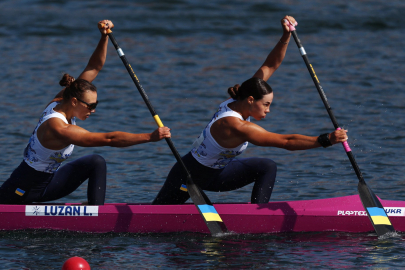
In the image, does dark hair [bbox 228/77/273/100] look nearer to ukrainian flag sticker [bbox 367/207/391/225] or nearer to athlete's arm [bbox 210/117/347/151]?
athlete's arm [bbox 210/117/347/151]

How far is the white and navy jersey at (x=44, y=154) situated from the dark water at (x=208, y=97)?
2.70 feet

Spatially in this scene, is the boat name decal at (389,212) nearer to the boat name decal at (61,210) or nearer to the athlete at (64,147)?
the athlete at (64,147)

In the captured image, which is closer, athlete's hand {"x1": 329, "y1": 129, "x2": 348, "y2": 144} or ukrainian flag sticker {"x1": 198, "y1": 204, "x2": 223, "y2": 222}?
athlete's hand {"x1": 329, "y1": 129, "x2": 348, "y2": 144}

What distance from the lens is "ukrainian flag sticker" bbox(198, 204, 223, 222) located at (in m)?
7.78

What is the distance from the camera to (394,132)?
1313 cm

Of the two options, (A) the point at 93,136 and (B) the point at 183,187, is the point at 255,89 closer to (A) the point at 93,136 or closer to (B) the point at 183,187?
(B) the point at 183,187

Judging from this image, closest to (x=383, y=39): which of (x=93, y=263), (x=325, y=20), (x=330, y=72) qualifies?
(x=325, y=20)

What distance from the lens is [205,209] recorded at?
7.78m

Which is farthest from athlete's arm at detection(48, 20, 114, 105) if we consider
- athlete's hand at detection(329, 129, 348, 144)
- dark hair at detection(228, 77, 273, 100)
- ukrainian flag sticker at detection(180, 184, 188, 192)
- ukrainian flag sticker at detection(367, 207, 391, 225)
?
ukrainian flag sticker at detection(367, 207, 391, 225)

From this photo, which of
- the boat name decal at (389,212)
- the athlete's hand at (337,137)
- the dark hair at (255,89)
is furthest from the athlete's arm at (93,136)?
the boat name decal at (389,212)

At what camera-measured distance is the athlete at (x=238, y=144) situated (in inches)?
284

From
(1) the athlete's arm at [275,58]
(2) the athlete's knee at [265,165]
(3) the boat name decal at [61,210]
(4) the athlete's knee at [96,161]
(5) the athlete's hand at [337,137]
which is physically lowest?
(3) the boat name decal at [61,210]

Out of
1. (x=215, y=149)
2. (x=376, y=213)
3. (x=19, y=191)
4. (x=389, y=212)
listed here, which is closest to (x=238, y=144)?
(x=215, y=149)

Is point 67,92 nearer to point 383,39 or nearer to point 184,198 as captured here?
point 184,198
